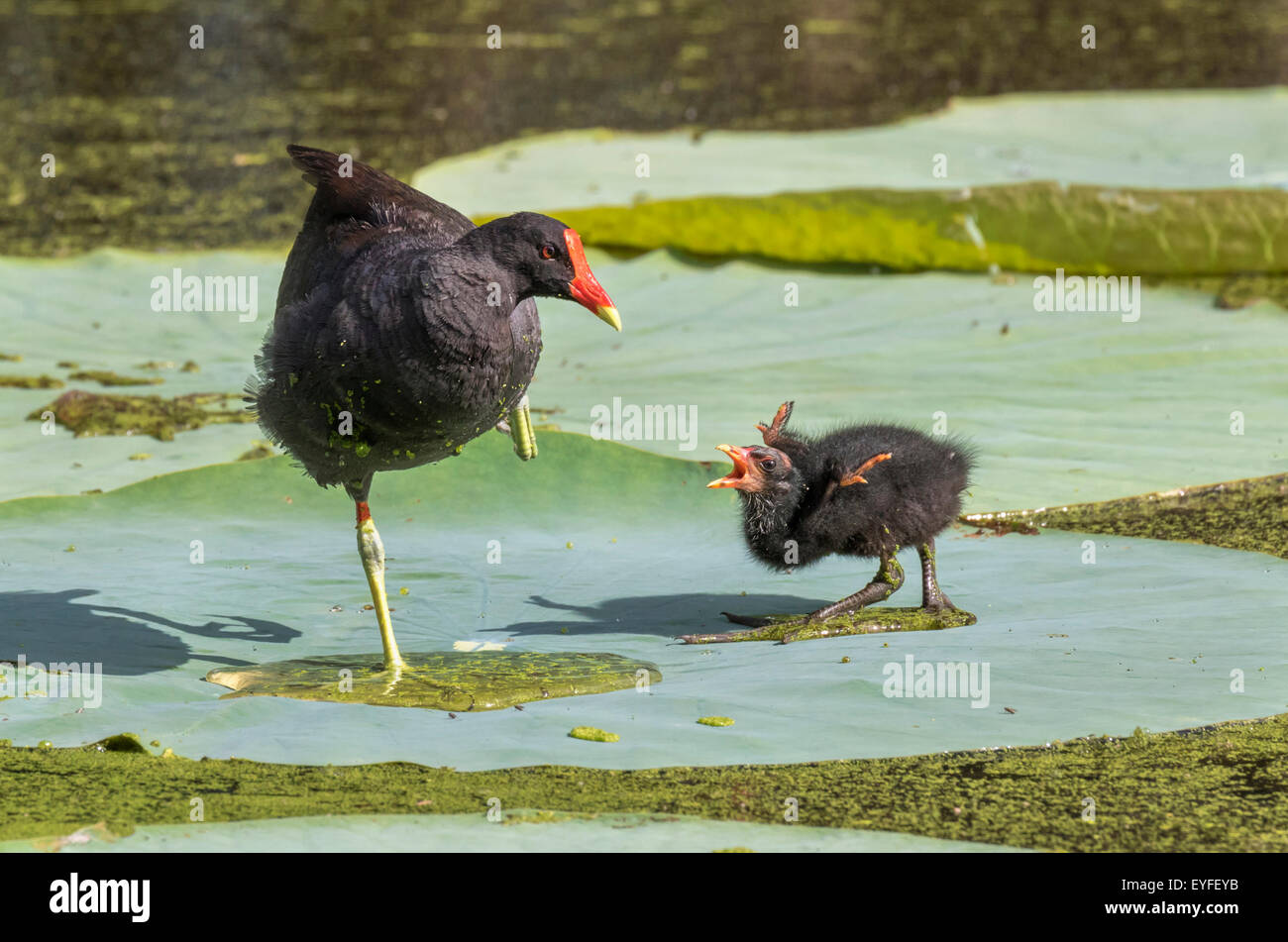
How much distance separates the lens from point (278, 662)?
4027mm

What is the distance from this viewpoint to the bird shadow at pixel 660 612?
433 cm

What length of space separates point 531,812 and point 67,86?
12.1 metres

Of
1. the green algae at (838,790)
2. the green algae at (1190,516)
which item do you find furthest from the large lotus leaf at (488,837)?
the green algae at (1190,516)

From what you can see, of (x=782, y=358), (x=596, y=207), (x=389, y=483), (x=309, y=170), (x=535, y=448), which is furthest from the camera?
(x=596, y=207)

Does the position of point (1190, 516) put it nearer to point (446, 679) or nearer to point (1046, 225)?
point (1046, 225)

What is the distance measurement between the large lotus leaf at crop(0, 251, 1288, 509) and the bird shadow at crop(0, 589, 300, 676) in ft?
3.35

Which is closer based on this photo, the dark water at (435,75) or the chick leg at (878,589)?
the chick leg at (878,589)

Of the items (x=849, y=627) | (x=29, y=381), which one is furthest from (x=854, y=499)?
(x=29, y=381)

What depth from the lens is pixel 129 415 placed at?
5840 millimetres

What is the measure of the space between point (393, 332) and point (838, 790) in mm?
1456

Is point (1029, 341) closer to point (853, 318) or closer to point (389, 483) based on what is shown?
point (853, 318)

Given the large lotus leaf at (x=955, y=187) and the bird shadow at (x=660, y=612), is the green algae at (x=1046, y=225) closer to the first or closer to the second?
the large lotus leaf at (x=955, y=187)

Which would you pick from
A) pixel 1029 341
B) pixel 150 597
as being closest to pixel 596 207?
pixel 1029 341

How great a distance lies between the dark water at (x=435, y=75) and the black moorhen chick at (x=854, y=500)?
208 inches
